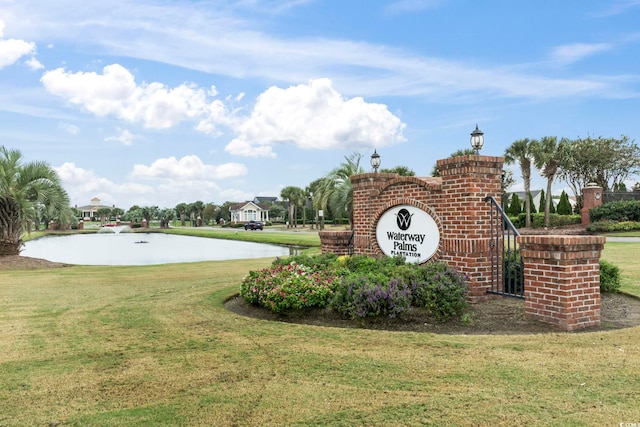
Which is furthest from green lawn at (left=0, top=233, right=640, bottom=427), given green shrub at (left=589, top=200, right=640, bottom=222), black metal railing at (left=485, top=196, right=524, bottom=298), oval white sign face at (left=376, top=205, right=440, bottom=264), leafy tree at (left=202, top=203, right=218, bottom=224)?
leafy tree at (left=202, top=203, right=218, bottom=224)

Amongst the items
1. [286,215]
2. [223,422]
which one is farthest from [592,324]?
[286,215]

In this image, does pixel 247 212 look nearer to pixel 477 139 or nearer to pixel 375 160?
pixel 375 160

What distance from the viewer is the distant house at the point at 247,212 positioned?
106000 millimetres

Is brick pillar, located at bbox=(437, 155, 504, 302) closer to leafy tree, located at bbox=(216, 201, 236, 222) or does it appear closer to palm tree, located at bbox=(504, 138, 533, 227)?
palm tree, located at bbox=(504, 138, 533, 227)

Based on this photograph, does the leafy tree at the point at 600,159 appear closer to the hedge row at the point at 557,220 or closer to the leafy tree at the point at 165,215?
the hedge row at the point at 557,220

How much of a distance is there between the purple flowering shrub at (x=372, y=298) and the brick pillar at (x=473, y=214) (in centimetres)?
143

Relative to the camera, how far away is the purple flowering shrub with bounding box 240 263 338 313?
6961 millimetres

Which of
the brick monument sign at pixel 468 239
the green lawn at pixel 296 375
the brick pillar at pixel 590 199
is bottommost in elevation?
the green lawn at pixel 296 375

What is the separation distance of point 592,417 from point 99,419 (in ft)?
11.8

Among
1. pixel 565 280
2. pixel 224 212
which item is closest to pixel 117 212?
pixel 224 212

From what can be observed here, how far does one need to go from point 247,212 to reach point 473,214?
100725mm

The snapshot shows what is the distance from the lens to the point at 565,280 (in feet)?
19.5

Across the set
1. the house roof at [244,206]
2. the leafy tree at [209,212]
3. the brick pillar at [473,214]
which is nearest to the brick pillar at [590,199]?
the brick pillar at [473,214]

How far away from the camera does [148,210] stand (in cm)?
9675
